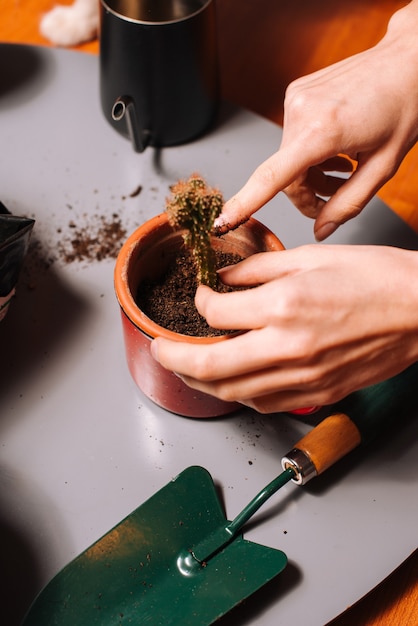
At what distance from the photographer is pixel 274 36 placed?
3.98 ft

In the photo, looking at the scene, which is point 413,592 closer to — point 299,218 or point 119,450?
point 119,450

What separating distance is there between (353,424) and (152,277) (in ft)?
0.82

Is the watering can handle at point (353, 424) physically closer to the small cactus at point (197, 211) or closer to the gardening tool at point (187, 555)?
the gardening tool at point (187, 555)

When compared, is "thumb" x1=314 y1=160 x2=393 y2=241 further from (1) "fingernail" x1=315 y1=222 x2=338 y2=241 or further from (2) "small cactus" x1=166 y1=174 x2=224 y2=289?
(2) "small cactus" x1=166 y1=174 x2=224 y2=289

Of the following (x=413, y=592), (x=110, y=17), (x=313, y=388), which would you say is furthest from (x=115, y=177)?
(x=413, y=592)

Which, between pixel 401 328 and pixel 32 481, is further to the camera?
pixel 32 481

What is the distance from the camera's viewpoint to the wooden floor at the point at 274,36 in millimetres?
1141

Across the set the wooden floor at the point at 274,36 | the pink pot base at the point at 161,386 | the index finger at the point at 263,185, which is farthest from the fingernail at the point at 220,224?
the wooden floor at the point at 274,36

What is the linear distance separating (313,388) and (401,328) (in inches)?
3.4

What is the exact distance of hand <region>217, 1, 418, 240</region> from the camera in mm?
610

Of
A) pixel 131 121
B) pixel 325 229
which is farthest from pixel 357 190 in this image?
pixel 131 121

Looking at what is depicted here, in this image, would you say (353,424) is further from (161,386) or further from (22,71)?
(22,71)

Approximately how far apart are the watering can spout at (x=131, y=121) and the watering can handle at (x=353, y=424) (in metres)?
0.43

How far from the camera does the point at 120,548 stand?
598 mm
